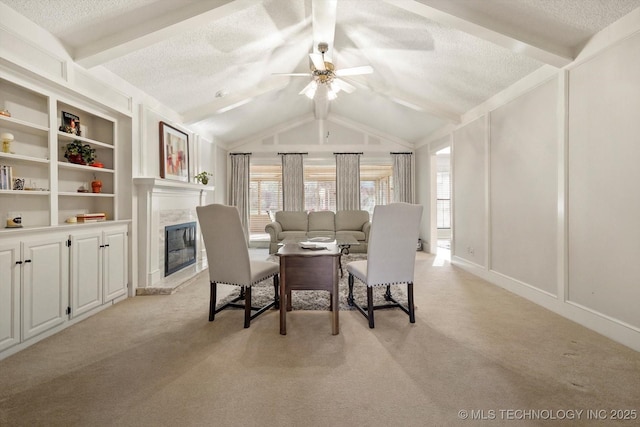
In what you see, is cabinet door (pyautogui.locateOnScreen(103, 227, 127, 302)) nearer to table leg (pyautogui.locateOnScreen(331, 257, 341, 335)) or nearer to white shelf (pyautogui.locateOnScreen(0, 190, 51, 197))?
white shelf (pyautogui.locateOnScreen(0, 190, 51, 197))

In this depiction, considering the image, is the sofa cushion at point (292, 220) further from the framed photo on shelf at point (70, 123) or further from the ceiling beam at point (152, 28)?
the ceiling beam at point (152, 28)

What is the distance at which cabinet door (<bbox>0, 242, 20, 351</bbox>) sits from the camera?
205cm

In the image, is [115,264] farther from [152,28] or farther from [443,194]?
[443,194]

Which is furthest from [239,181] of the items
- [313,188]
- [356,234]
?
[356,234]

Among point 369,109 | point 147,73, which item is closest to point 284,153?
point 369,109

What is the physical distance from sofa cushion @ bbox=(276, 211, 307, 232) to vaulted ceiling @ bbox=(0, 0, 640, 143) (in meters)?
2.33

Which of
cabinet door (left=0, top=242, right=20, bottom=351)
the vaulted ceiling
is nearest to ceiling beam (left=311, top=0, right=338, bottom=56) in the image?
the vaulted ceiling

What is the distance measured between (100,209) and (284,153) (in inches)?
174

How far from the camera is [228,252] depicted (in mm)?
2607

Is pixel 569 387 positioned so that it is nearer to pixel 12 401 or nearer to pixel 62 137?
pixel 12 401

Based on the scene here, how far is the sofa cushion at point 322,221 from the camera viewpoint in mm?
6434

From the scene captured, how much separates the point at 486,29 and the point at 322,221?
14.6 ft

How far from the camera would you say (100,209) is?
339 cm

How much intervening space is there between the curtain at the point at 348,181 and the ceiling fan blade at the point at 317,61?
3766 mm
